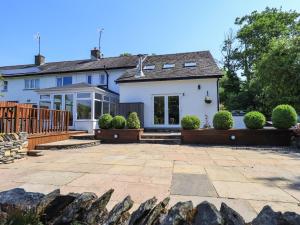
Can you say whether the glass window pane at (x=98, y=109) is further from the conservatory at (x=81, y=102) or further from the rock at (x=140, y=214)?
the rock at (x=140, y=214)

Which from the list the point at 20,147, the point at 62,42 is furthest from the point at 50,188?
the point at 62,42

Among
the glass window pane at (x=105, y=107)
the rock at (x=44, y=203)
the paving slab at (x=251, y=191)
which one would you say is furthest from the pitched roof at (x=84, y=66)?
the rock at (x=44, y=203)

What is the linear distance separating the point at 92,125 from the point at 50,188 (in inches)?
444

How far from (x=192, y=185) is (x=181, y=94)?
38.2 ft

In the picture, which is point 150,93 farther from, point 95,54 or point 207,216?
point 207,216

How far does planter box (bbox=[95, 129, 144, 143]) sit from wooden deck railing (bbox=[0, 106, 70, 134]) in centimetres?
206

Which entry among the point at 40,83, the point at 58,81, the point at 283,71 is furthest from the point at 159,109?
the point at 40,83

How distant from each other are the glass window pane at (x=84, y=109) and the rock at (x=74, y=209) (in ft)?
44.0

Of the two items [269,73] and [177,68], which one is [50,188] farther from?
[269,73]

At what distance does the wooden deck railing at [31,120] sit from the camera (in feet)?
29.2

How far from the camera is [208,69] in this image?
16562mm

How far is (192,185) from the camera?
16.0 feet

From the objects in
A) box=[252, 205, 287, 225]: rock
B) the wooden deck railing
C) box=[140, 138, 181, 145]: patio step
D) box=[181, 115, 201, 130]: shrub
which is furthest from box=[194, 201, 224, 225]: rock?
box=[181, 115, 201, 130]: shrub

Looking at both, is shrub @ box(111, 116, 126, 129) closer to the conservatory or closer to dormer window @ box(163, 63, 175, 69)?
the conservatory
